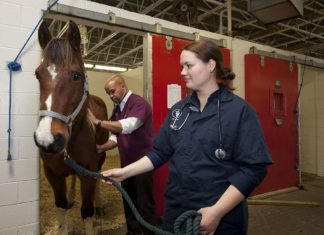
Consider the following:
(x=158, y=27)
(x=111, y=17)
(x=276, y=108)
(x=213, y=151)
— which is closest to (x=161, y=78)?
(x=158, y=27)

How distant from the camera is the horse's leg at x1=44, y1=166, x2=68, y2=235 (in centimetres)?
208

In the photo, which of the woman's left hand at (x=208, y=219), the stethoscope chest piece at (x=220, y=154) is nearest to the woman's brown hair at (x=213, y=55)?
the stethoscope chest piece at (x=220, y=154)

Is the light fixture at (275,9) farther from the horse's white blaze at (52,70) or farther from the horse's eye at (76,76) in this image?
the horse's white blaze at (52,70)

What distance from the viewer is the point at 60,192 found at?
Result: 2148 millimetres

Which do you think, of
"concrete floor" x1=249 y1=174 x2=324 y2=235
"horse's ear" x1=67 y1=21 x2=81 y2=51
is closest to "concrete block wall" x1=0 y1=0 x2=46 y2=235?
"horse's ear" x1=67 y1=21 x2=81 y2=51

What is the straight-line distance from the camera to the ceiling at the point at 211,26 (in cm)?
398

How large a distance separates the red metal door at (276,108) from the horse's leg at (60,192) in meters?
2.34

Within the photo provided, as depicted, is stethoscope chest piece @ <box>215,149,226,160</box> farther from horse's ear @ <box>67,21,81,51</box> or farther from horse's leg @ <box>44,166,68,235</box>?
horse's leg @ <box>44,166,68,235</box>

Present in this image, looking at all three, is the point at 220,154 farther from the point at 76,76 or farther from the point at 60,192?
the point at 60,192

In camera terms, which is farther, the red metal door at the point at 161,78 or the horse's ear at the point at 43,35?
the red metal door at the point at 161,78

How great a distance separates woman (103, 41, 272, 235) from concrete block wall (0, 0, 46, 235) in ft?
3.87

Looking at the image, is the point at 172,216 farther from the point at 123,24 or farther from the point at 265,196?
the point at 265,196

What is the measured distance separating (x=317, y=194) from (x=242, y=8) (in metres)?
3.27

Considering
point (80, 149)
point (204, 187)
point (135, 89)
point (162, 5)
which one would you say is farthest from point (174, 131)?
point (135, 89)
